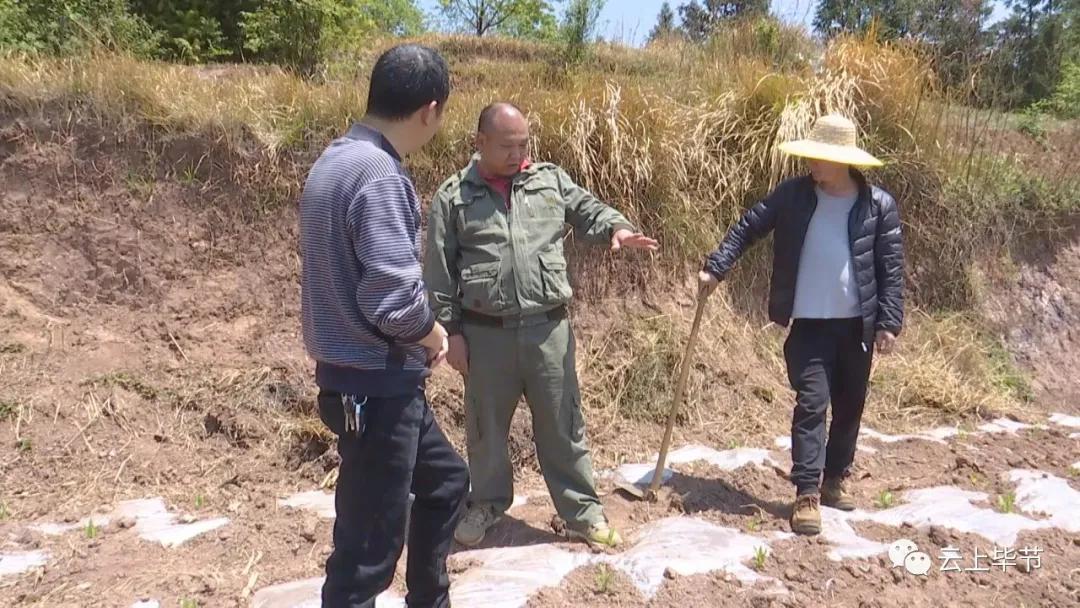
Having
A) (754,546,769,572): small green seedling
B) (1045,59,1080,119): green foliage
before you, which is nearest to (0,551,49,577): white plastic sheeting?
(754,546,769,572): small green seedling

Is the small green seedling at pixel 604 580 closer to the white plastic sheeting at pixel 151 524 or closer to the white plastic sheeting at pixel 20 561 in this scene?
the white plastic sheeting at pixel 151 524

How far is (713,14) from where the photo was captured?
29.0 feet

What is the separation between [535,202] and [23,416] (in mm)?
3177

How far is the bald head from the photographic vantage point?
3.25 m

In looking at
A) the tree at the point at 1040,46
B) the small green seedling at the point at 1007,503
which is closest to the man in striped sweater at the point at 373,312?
the small green seedling at the point at 1007,503

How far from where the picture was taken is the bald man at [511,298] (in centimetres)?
333

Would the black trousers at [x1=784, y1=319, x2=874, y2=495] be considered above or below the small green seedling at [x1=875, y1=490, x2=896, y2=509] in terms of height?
above

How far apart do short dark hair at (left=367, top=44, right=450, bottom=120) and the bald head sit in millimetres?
873

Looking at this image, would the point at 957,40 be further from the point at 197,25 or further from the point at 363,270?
the point at 363,270

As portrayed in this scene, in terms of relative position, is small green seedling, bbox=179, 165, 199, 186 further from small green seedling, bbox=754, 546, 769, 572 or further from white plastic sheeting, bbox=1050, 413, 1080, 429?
white plastic sheeting, bbox=1050, 413, 1080, 429

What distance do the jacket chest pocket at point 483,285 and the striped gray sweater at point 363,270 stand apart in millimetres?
968

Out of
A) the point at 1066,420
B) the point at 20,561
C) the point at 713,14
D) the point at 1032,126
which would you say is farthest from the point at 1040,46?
the point at 20,561

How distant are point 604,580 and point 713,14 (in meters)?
7.28

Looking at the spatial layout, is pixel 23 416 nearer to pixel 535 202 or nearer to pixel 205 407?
pixel 205 407
